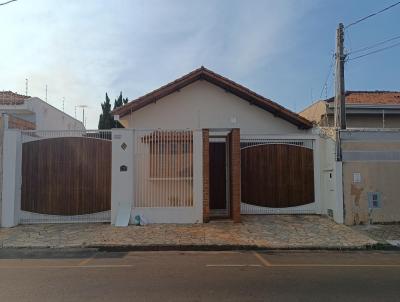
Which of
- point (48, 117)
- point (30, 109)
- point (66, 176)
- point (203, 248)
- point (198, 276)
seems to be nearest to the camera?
point (198, 276)

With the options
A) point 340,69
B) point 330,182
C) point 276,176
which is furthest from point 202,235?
point 340,69

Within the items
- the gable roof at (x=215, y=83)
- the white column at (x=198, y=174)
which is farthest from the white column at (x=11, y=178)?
the white column at (x=198, y=174)

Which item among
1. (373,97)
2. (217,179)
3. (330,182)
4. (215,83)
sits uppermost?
(373,97)

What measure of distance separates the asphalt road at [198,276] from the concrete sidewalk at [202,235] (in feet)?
2.44

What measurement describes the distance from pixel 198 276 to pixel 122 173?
7.30 meters

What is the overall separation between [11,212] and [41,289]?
8.35 meters

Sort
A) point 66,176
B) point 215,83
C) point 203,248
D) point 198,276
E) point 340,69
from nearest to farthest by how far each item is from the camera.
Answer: point 198,276, point 203,248, point 340,69, point 66,176, point 215,83

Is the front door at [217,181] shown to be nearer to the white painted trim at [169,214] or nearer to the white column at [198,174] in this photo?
the white column at [198,174]

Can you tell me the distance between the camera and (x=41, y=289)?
6895 mm

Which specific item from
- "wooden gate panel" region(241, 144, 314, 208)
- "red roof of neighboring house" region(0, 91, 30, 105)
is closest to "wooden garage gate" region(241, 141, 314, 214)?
"wooden gate panel" region(241, 144, 314, 208)

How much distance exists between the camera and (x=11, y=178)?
47.8 feet

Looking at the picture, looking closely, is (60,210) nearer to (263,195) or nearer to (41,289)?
(263,195)

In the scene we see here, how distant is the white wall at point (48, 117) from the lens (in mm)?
24484

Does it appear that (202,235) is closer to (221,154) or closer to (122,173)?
(122,173)
